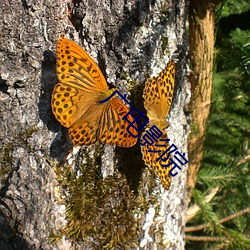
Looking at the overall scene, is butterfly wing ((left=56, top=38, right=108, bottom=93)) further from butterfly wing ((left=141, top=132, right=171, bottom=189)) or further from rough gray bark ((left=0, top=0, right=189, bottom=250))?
butterfly wing ((left=141, top=132, right=171, bottom=189))

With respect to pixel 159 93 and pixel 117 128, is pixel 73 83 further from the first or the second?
pixel 159 93

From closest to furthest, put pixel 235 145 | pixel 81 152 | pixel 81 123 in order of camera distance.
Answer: pixel 81 123 → pixel 81 152 → pixel 235 145

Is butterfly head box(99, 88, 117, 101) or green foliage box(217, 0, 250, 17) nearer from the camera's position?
butterfly head box(99, 88, 117, 101)

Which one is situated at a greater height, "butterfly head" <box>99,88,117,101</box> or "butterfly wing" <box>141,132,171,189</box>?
"butterfly head" <box>99,88,117,101</box>

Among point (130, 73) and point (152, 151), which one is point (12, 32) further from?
point (152, 151)

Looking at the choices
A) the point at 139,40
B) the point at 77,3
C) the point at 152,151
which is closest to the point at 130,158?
the point at 152,151

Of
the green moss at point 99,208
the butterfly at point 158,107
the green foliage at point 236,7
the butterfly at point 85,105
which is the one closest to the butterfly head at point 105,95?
the butterfly at point 85,105

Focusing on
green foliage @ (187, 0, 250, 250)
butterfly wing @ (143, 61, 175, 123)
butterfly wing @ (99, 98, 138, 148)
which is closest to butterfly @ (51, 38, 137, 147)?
butterfly wing @ (99, 98, 138, 148)

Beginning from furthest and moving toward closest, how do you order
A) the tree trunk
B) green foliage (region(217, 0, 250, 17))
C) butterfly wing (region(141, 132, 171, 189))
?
1. green foliage (region(217, 0, 250, 17))
2. the tree trunk
3. butterfly wing (region(141, 132, 171, 189))

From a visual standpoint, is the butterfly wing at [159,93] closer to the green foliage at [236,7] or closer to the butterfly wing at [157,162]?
the butterfly wing at [157,162]
